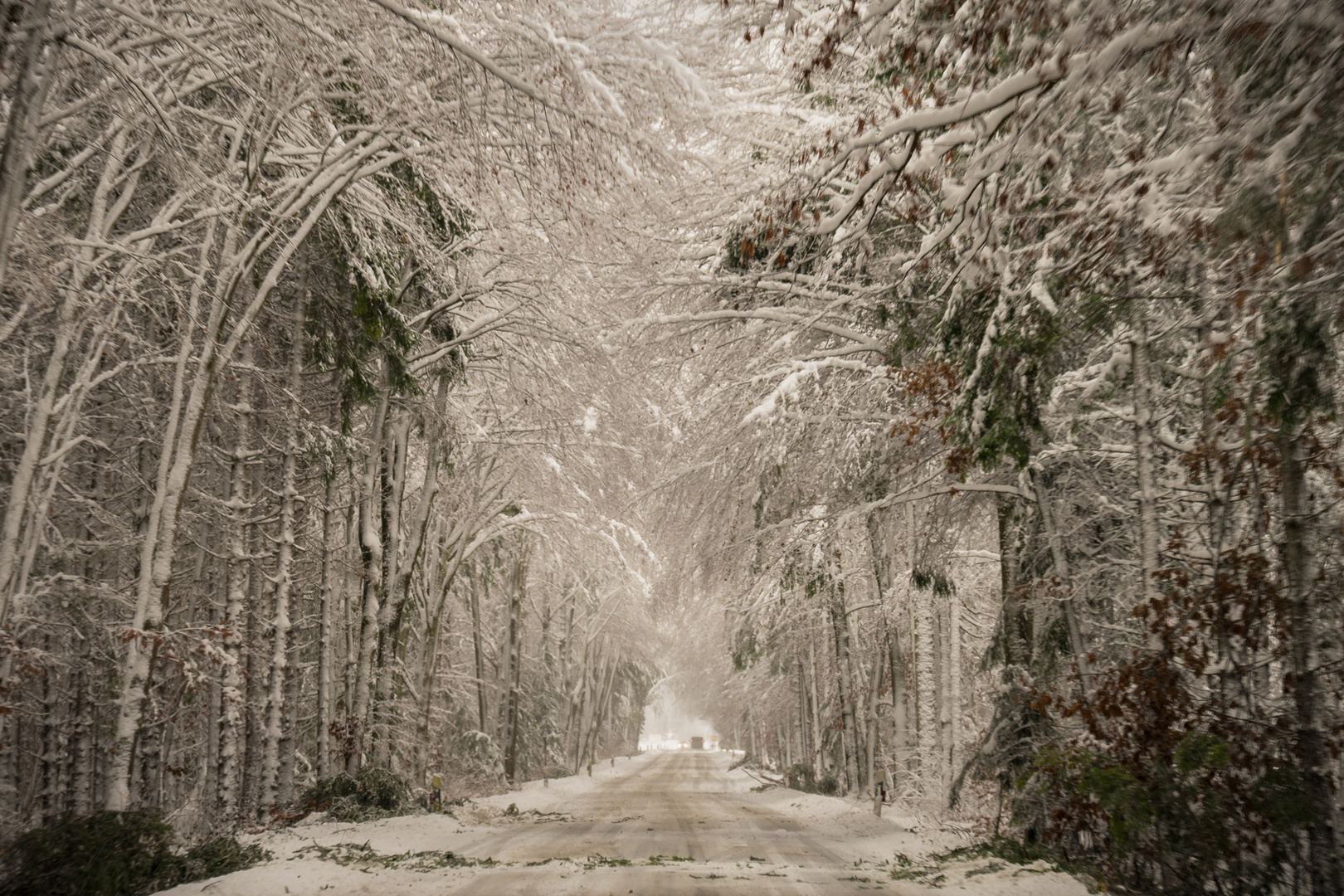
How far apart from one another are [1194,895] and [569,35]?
744 centimetres

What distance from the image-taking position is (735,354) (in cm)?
1138

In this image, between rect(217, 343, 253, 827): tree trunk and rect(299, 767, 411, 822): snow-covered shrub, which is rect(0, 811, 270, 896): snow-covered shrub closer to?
rect(217, 343, 253, 827): tree trunk

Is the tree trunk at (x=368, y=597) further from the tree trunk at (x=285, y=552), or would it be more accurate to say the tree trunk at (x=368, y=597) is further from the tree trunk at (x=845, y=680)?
the tree trunk at (x=845, y=680)

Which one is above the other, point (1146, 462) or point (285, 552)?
point (1146, 462)

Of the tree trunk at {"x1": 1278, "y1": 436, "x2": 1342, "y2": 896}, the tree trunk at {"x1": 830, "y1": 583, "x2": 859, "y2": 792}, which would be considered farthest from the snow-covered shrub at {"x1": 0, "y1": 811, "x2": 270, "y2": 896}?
the tree trunk at {"x1": 830, "y1": 583, "x2": 859, "y2": 792}

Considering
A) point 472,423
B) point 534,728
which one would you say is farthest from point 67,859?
point 534,728

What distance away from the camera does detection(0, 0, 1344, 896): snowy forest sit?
4906 mm

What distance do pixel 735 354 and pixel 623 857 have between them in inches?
264

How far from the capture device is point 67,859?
5.72 m

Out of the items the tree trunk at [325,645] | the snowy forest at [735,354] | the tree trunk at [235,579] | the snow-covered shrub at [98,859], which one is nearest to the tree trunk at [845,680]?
the snowy forest at [735,354]

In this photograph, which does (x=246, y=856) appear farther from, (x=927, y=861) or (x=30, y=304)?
(x=927, y=861)

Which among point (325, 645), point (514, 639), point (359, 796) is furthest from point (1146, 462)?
point (514, 639)

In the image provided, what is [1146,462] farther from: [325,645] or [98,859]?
[325,645]

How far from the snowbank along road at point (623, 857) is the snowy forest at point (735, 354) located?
102 centimetres
